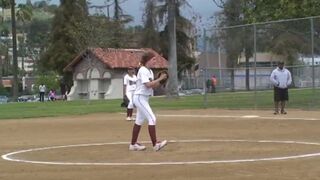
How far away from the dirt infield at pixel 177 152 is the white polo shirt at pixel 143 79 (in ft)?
3.78

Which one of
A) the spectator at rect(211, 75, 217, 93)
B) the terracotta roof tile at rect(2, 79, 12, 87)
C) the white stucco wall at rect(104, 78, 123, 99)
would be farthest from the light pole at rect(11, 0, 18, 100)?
the terracotta roof tile at rect(2, 79, 12, 87)

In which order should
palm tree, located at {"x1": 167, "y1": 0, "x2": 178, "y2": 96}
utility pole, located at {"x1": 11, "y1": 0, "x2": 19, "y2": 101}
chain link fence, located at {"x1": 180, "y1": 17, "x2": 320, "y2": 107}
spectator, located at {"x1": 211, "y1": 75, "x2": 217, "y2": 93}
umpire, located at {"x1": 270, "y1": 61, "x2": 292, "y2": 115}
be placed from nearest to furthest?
umpire, located at {"x1": 270, "y1": 61, "x2": 292, "y2": 115}, chain link fence, located at {"x1": 180, "y1": 17, "x2": 320, "y2": 107}, spectator, located at {"x1": 211, "y1": 75, "x2": 217, "y2": 93}, palm tree, located at {"x1": 167, "y1": 0, "x2": 178, "y2": 96}, utility pole, located at {"x1": 11, "y1": 0, "x2": 19, "y2": 101}

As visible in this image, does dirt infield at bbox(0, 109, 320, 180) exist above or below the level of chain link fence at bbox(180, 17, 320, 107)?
below

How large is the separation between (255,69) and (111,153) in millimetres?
16436

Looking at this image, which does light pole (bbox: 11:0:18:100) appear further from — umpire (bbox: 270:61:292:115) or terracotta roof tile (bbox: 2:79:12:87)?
terracotta roof tile (bbox: 2:79:12:87)

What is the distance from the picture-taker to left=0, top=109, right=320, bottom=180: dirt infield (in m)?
9.66

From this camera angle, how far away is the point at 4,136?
17.7 metres

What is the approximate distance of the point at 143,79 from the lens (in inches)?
503

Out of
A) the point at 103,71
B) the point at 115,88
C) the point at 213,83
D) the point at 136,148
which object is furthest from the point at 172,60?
the point at 136,148

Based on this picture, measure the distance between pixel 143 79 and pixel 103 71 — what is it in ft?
186

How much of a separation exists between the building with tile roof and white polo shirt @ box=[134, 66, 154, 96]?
2012 inches

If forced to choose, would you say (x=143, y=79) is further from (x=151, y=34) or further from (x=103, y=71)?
(x=151, y=34)

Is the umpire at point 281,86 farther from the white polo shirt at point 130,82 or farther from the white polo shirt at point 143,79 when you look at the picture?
the white polo shirt at point 143,79

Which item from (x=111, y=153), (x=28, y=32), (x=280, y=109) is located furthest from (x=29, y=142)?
(x=28, y=32)
